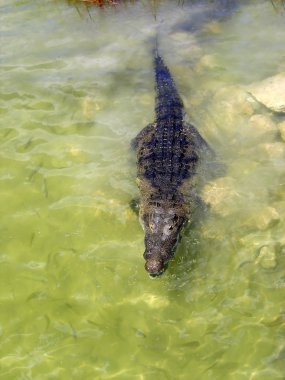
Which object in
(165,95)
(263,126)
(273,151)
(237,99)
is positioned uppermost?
(165,95)

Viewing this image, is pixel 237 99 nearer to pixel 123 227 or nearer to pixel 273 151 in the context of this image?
pixel 273 151

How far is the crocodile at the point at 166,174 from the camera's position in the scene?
16.6 ft

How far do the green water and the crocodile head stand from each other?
0.23 m

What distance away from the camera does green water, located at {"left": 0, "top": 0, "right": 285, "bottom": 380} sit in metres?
4.27

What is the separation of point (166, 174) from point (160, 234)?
1165 millimetres

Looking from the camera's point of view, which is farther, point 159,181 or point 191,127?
point 191,127

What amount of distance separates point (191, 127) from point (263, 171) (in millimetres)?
1508

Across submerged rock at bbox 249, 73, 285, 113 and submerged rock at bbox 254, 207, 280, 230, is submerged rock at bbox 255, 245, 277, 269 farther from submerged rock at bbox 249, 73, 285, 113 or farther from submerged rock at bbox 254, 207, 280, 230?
submerged rock at bbox 249, 73, 285, 113

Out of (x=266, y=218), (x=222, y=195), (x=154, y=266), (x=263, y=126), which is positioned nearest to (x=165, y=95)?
(x=263, y=126)

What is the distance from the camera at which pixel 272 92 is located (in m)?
7.55

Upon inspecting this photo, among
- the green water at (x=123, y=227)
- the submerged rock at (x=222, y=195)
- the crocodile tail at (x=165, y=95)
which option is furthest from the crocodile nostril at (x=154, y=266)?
the crocodile tail at (x=165, y=95)

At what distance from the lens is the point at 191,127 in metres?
7.01

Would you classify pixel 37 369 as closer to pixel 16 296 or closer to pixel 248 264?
pixel 16 296

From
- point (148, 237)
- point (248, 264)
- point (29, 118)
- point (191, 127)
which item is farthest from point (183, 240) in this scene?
point (29, 118)
